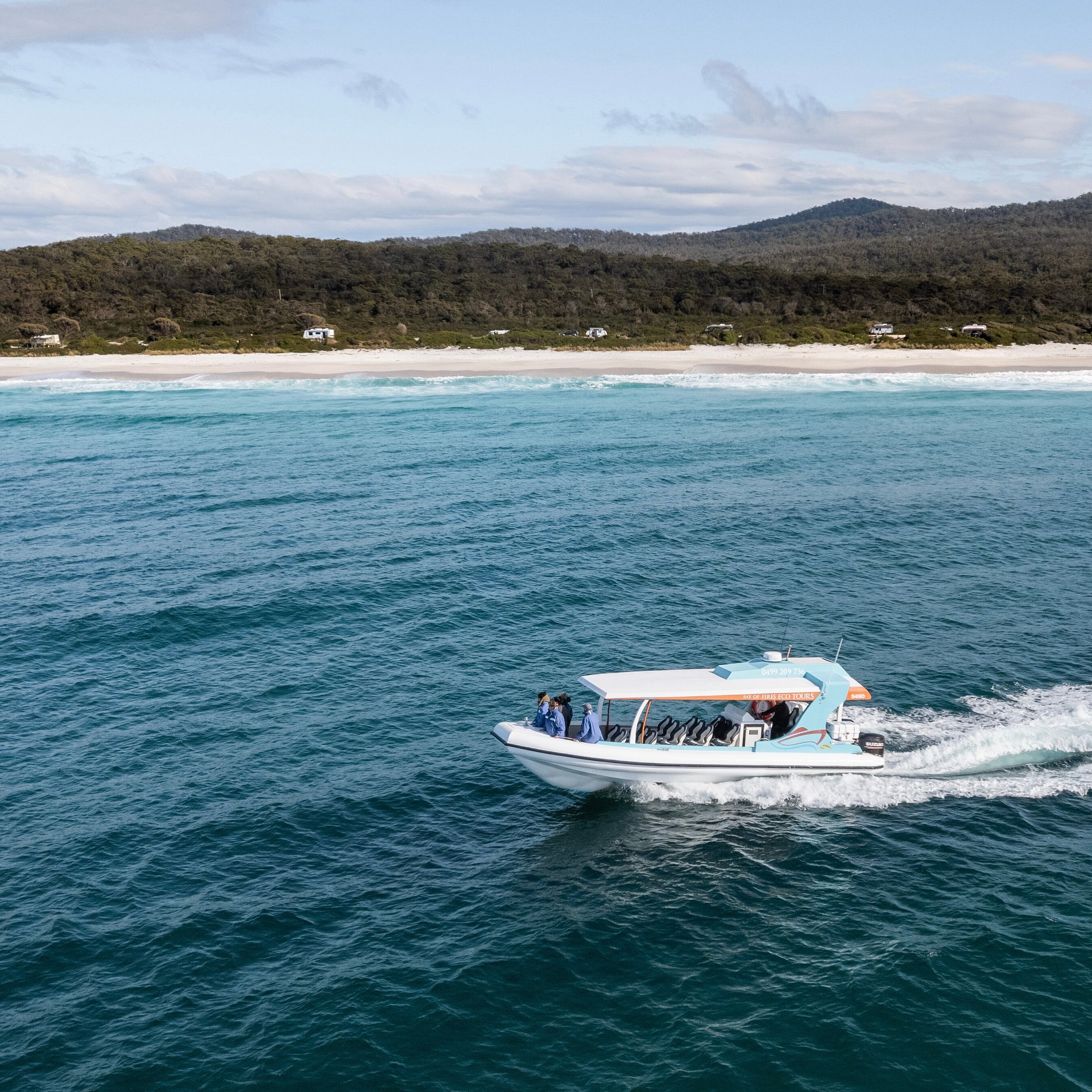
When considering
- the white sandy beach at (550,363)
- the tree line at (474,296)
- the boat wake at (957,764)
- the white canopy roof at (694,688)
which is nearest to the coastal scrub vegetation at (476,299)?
the tree line at (474,296)

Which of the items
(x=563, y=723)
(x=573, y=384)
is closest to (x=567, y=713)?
(x=563, y=723)

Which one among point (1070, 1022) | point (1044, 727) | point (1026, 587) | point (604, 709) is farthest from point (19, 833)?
point (1026, 587)

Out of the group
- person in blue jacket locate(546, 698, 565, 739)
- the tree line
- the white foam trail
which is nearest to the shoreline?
the white foam trail

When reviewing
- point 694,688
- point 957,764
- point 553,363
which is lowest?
point 957,764

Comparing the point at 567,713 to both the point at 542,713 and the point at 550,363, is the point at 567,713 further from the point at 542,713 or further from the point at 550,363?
the point at 550,363

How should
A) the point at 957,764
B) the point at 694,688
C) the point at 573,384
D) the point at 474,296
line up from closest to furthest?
1. the point at 694,688
2. the point at 957,764
3. the point at 573,384
4. the point at 474,296

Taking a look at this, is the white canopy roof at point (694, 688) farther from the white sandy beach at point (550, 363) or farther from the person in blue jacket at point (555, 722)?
the white sandy beach at point (550, 363)

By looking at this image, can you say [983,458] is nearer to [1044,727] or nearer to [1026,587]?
[1026,587]
